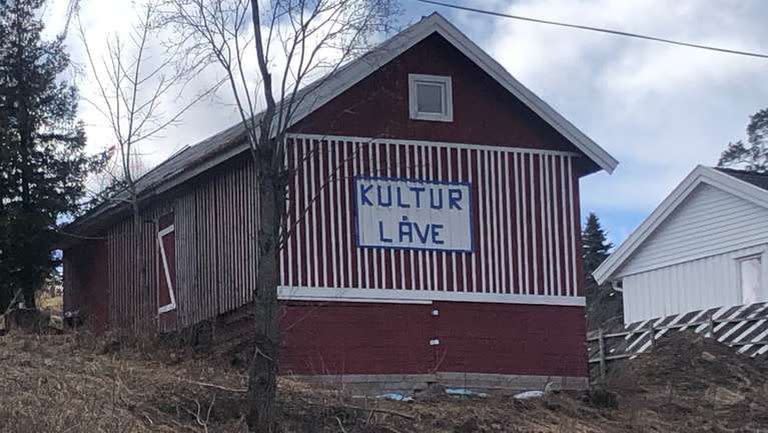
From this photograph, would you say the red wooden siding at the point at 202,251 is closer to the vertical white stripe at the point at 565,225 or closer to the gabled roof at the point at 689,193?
the vertical white stripe at the point at 565,225

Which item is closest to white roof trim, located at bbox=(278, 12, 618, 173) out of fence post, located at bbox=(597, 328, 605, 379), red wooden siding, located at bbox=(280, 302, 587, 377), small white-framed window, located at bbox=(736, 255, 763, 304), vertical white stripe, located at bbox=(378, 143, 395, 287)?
vertical white stripe, located at bbox=(378, 143, 395, 287)

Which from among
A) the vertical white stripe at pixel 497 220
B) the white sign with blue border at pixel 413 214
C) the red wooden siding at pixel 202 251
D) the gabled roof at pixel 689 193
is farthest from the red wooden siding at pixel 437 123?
the gabled roof at pixel 689 193

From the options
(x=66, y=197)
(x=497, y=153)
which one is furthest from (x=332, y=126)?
(x=66, y=197)

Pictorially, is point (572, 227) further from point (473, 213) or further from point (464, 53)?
point (464, 53)

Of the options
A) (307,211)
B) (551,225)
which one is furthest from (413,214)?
(551,225)

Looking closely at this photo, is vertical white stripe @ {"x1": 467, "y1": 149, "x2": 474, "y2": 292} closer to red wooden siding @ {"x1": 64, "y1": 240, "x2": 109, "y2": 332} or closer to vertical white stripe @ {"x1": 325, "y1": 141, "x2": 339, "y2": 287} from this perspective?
vertical white stripe @ {"x1": 325, "y1": 141, "x2": 339, "y2": 287}

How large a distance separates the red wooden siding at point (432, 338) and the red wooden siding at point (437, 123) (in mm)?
2859

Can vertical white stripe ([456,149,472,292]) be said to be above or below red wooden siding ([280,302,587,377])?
above

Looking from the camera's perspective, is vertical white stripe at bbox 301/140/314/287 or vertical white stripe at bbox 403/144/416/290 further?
vertical white stripe at bbox 403/144/416/290

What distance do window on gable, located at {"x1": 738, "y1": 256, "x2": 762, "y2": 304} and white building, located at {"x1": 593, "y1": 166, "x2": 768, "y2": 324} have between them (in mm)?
22

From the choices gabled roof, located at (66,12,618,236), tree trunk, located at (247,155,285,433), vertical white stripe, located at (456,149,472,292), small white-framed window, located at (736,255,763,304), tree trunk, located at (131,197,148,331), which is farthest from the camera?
small white-framed window, located at (736,255,763,304)

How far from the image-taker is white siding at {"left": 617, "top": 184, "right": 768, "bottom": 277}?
97.0 feet

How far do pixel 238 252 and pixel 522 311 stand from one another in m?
4.82

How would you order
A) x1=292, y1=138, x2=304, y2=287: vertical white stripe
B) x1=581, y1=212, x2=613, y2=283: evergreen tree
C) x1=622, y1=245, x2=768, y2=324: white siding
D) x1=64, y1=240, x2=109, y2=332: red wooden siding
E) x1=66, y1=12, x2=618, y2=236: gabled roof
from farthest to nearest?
x1=581, y1=212, x2=613, y2=283: evergreen tree < x1=622, y1=245, x2=768, y2=324: white siding < x1=64, y1=240, x2=109, y2=332: red wooden siding < x1=66, y1=12, x2=618, y2=236: gabled roof < x1=292, y1=138, x2=304, y2=287: vertical white stripe
